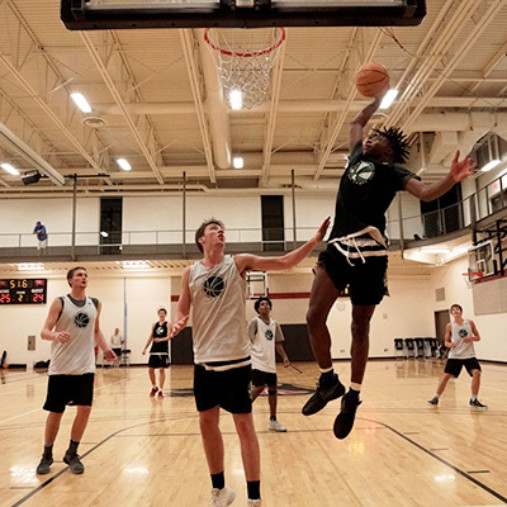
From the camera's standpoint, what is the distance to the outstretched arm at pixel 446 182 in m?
2.82

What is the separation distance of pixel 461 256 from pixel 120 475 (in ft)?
60.0

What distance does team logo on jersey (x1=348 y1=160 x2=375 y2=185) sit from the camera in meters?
3.14

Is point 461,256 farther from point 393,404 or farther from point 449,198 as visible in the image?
point 393,404

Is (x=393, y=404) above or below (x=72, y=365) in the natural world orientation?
below

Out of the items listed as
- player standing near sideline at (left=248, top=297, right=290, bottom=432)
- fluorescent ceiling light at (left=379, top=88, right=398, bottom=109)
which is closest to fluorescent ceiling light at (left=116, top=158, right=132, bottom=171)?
Result: fluorescent ceiling light at (left=379, top=88, right=398, bottom=109)

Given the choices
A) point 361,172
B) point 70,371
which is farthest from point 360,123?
point 70,371

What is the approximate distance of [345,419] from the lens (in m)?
3.22

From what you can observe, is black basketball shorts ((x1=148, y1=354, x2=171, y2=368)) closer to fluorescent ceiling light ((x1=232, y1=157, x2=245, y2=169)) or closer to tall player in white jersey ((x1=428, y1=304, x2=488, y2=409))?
tall player in white jersey ((x1=428, y1=304, x2=488, y2=409))

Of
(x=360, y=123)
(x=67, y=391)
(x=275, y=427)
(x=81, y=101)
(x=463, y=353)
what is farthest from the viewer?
(x=81, y=101)

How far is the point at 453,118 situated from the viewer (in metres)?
17.0

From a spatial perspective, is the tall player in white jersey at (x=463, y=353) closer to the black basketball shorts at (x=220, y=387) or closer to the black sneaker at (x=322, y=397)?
the black basketball shorts at (x=220, y=387)

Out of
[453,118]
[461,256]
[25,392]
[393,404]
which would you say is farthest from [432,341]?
[25,392]

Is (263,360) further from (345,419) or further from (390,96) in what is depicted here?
(390,96)

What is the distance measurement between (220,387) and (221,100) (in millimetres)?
11754
